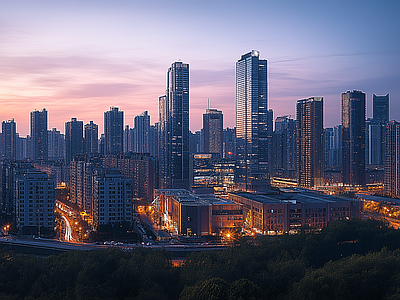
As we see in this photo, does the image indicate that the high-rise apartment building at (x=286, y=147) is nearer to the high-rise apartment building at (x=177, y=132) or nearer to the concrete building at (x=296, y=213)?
the high-rise apartment building at (x=177, y=132)

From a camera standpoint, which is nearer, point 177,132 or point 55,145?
point 177,132

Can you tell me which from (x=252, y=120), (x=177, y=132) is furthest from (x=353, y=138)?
(x=177, y=132)

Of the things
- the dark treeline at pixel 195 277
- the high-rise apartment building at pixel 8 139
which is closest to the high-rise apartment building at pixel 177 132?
the dark treeline at pixel 195 277

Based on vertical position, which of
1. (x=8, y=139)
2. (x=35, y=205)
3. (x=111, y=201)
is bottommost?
(x=35, y=205)

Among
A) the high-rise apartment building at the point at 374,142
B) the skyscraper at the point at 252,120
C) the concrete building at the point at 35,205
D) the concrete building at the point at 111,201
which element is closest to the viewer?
the concrete building at the point at 35,205

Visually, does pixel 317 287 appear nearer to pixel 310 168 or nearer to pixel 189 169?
pixel 189 169

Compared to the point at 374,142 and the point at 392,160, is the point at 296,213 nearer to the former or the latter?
the point at 392,160

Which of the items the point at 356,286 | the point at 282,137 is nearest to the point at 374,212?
the point at 356,286
